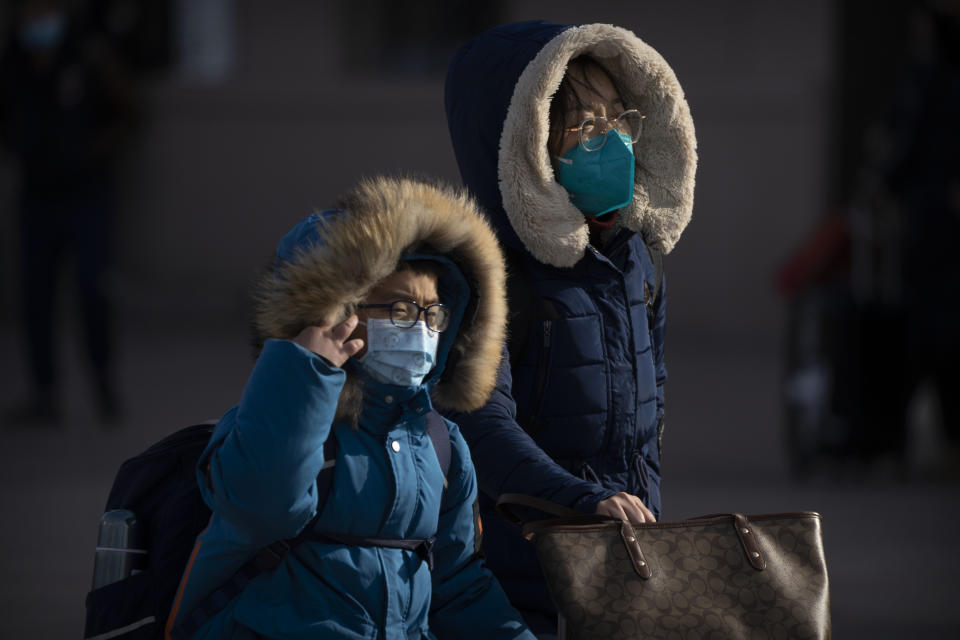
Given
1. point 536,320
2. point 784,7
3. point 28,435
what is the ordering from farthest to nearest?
point 784,7 < point 28,435 < point 536,320

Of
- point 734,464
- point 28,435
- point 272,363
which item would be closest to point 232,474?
point 272,363

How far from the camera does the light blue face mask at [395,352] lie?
248 centimetres

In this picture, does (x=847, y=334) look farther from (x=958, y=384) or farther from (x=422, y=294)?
(x=422, y=294)

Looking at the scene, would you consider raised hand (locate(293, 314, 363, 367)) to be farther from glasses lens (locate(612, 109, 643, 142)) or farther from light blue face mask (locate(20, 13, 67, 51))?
light blue face mask (locate(20, 13, 67, 51))

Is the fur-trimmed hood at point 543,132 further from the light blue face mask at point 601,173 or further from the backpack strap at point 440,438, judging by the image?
the backpack strap at point 440,438

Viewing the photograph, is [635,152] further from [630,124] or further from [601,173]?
[601,173]

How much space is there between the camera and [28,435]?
894 centimetres

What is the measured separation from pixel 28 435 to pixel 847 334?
14.5 ft

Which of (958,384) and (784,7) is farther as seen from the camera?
(784,7)

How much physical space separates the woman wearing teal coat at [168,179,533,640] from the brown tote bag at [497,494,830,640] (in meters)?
0.18

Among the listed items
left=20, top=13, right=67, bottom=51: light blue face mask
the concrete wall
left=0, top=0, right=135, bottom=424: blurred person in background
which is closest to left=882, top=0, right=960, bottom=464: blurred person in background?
left=0, top=0, right=135, bottom=424: blurred person in background

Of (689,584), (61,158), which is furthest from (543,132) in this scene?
(61,158)

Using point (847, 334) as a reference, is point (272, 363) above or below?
above

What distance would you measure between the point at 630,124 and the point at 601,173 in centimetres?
23
